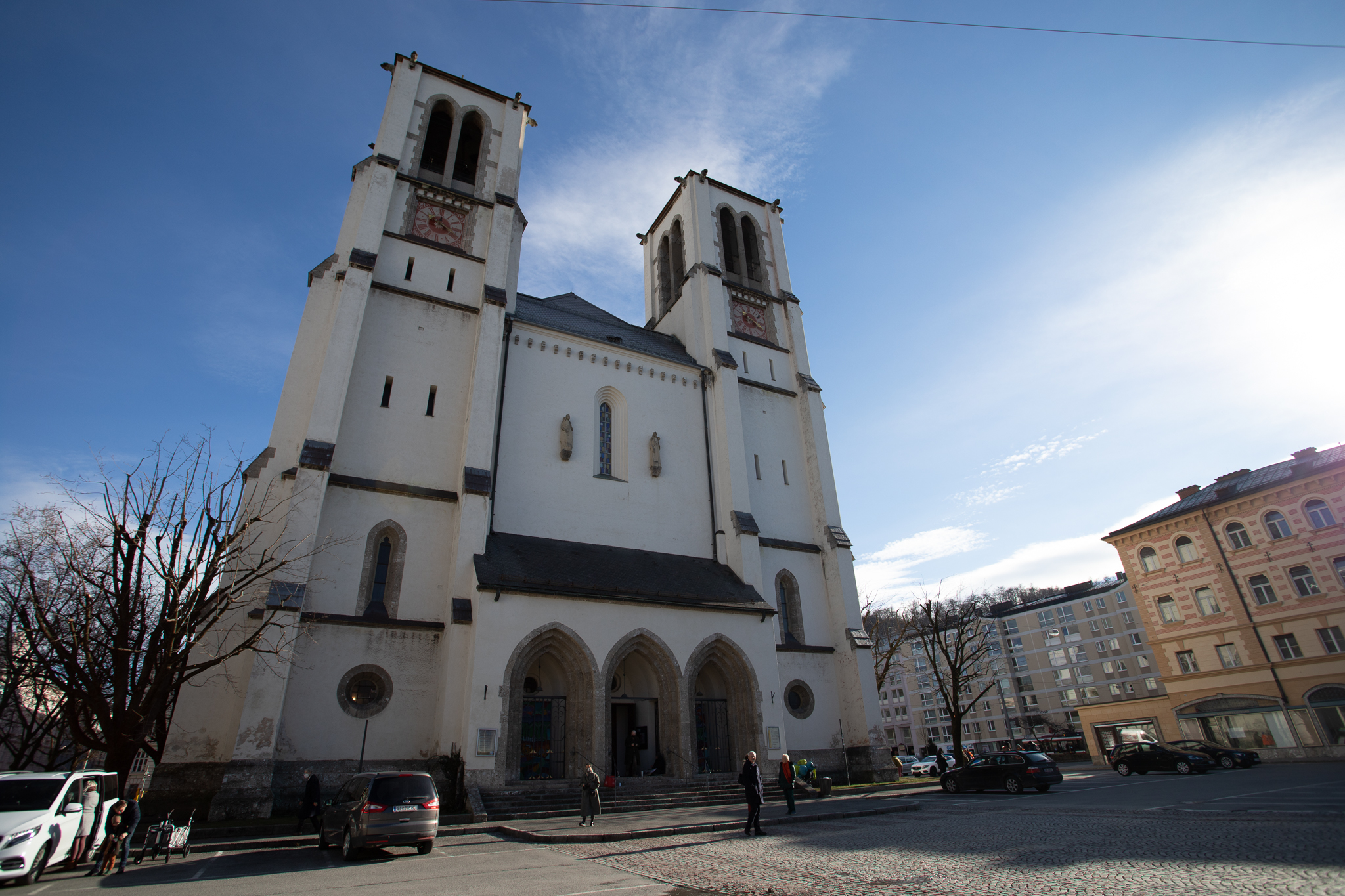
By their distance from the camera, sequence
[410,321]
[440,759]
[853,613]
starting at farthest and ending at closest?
[853,613], [410,321], [440,759]

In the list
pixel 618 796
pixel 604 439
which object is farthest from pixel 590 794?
pixel 604 439

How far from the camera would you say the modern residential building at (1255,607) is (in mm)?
23859

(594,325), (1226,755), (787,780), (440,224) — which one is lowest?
(1226,755)

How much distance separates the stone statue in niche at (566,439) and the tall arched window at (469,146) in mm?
11079

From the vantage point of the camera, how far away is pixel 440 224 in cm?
2323

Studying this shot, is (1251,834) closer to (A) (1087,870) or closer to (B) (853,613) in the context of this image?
(A) (1087,870)

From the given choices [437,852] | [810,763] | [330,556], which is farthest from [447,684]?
[810,763]

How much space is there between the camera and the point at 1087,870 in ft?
20.8

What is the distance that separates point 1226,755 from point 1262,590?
25.6ft

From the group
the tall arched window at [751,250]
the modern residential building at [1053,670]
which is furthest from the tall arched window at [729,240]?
the modern residential building at [1053,670]

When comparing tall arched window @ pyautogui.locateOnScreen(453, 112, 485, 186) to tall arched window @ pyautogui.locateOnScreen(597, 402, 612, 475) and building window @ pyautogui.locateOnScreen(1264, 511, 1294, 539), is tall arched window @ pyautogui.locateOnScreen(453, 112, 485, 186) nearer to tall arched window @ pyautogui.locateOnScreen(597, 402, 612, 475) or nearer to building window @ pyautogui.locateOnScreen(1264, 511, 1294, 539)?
tall arched window @ pyautogui.locateOnScreen(597, 402, 612, 475)

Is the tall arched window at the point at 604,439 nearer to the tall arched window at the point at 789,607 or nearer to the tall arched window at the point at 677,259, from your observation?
the tall arched window at the point at 789,607

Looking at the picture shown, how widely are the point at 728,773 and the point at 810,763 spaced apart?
2.96 meters

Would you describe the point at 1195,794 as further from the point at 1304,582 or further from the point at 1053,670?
the point at 1053,670
